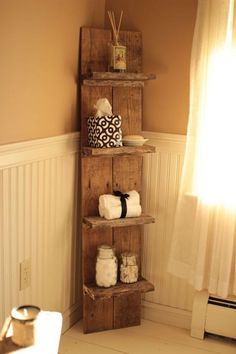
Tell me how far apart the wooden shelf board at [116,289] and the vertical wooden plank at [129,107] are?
79cm

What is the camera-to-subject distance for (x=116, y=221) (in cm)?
229

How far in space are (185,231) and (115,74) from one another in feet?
2.81

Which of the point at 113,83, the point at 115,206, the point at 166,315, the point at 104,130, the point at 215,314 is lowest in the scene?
the point at 166,315

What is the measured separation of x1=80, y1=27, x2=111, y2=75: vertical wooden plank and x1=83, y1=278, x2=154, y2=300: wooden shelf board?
109 cm

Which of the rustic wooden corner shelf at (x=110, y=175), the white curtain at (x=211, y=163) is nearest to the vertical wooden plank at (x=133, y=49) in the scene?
the rustic wooden corner shelf at (x=110, y=175)

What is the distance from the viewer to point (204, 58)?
2.16 metres

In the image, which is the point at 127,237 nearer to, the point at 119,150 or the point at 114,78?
the point at 119,150

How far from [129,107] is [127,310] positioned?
3.65 feet

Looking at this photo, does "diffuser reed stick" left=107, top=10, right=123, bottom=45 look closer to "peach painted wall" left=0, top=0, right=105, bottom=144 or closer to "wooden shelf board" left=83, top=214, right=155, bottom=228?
"peach painted wall" left=0, top=0, right=105, bottom=144

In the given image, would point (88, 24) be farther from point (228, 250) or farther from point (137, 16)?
point (228, 250)

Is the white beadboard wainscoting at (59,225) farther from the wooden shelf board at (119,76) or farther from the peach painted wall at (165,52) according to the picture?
the wooden shelf board at (119,76)

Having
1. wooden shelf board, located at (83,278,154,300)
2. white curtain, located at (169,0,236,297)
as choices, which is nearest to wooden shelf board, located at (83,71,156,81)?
white curtain, located at (169,0,236,297)

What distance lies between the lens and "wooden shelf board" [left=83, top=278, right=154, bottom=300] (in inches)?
91.3

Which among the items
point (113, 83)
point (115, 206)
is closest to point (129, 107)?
point (113, 83)
